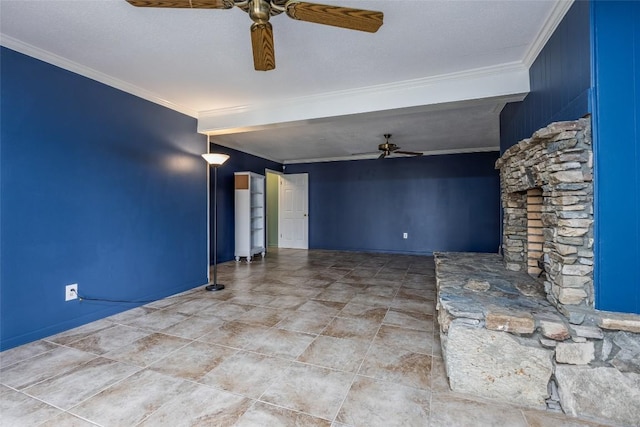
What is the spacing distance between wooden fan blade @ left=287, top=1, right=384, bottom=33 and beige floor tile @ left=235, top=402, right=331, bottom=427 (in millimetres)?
1996

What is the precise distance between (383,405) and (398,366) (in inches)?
16.4

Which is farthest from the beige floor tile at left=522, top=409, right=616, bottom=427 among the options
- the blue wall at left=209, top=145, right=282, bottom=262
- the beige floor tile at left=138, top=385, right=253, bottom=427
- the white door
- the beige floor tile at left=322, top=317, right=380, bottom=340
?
the white door

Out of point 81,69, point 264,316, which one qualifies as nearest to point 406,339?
point 264,316

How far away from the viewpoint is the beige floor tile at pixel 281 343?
2086 millimetres

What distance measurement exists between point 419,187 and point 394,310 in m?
3.90

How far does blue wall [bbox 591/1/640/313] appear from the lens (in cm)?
143

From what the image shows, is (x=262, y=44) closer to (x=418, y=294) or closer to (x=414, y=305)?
(x=414, y=305)

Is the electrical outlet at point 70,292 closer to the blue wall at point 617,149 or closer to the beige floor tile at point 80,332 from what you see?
the beige floor tile at point 80,332

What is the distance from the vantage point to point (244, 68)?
2562mm

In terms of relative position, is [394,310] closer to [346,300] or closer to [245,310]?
[346,300]

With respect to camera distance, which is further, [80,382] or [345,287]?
→ [345,287]

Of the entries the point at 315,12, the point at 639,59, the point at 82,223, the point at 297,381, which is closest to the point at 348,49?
the point at 315,12

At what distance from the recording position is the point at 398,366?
1895 millimetres

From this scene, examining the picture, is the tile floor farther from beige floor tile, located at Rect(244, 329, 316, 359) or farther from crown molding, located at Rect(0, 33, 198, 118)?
crown molding, located at Rect(0, 33, 198, 118)
